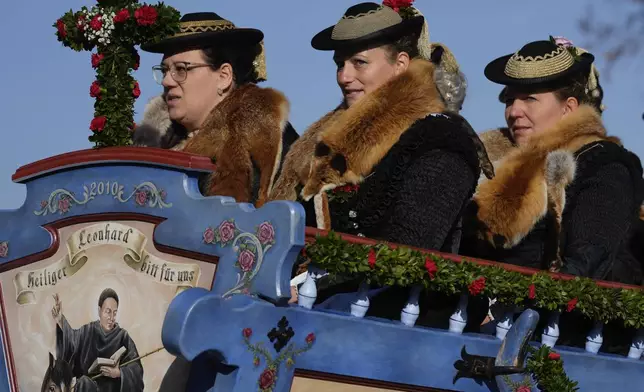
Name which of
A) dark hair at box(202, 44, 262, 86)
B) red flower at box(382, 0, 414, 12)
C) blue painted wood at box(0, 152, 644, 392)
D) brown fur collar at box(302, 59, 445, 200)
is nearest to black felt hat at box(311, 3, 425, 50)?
red flower at box(382, 0, 414, 12)

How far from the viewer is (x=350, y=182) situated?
6094 mm

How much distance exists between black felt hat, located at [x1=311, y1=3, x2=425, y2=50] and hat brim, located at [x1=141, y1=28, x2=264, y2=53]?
0.60 metres

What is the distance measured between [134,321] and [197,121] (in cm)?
208

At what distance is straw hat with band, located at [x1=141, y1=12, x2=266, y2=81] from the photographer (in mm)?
7047

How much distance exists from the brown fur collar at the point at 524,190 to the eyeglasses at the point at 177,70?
160cm

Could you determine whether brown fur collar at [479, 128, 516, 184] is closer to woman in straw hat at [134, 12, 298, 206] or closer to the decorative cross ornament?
woman in straw hat at [134, 12, 298, 206]

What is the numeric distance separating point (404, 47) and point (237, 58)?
1.05 metres

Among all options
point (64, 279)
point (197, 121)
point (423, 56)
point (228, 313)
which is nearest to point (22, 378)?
point (64, 279)

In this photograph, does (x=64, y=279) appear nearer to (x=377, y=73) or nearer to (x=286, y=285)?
(x=286, y=285)

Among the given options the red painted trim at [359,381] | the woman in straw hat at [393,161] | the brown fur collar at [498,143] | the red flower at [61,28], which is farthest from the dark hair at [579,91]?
the red flower at [61,28]

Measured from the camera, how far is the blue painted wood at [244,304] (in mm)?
4906

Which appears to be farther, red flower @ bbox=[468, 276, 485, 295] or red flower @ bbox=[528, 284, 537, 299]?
red flower @ bbox=[528, 284, 537, 299]

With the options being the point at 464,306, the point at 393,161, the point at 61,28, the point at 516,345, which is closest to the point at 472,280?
the point at 464,306

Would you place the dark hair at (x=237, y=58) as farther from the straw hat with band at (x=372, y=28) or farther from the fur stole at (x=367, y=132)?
the fur stole at (x=367, y=132)
